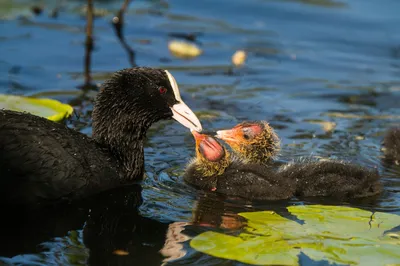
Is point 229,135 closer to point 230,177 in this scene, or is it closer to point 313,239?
point 230,177

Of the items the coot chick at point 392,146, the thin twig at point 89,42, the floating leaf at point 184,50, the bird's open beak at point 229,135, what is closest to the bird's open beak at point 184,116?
the bird's open beak at point 229,135

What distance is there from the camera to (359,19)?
13734 millimetres

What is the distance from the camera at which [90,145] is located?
7.21 metres

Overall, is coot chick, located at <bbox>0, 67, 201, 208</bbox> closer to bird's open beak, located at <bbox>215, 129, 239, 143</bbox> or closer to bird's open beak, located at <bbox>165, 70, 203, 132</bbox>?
bird's open beak, located at <bbox>165, 70, 203, 132</bbox>

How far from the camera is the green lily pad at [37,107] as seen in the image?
328 inches

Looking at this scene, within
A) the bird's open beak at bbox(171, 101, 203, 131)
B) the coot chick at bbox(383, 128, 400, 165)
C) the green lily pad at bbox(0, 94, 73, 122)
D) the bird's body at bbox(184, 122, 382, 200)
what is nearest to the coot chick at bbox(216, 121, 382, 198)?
the bird's body at bbox(184, 122, 382, 200)

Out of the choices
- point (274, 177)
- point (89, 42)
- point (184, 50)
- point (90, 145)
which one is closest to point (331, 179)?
point (274, 177)

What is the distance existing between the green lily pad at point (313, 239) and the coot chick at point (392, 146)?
1525mm

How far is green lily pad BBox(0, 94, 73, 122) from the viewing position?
27.3 ft

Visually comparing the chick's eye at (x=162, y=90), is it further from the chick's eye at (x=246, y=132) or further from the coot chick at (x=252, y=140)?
the chick's eye at (x=246, y=132)

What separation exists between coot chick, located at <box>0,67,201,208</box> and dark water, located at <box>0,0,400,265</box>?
0.17 m

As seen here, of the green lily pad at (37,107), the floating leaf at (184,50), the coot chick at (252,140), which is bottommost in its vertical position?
the green lily pad at (37,107)

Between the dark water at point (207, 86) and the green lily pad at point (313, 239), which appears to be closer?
the green lily pad at point (313, 239)

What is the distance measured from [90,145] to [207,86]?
12.0ft
